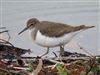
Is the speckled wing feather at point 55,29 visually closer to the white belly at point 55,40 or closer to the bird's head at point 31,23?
the white belly at point 55,40

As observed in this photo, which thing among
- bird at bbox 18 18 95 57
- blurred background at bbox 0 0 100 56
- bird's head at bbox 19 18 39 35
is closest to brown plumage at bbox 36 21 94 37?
bird at bbox 18 18 95 57

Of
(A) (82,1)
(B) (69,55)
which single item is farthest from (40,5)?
(B) (69,55)

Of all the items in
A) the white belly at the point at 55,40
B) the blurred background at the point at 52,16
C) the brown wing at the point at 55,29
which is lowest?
the blurred background at the point at 52,16

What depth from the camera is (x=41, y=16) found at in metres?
6.82

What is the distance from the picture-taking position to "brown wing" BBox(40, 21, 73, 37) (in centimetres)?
513

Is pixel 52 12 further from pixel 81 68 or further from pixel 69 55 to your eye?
pixel 81 68

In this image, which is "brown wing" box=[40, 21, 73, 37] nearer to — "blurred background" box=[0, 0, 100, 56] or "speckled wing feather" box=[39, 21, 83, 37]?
"speckled wing feather" box=[39, 21, 83, 37]

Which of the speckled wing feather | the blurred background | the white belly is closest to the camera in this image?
the white belly

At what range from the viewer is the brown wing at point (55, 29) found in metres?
5.13

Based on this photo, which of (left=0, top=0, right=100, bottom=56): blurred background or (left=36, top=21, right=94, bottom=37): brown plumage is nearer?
(left=36, top=21, right=94, bottom=37): brown plumage

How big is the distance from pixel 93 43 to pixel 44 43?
771mm

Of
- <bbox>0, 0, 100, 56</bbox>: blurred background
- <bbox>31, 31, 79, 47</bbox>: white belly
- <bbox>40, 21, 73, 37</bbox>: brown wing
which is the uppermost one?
<bbox>40, 21, 73, 37</bbox>: brown wing

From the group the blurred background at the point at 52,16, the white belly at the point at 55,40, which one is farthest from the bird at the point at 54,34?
the blurred background at the point at 52,16

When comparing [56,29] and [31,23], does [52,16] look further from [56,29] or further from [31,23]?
[56,29]
